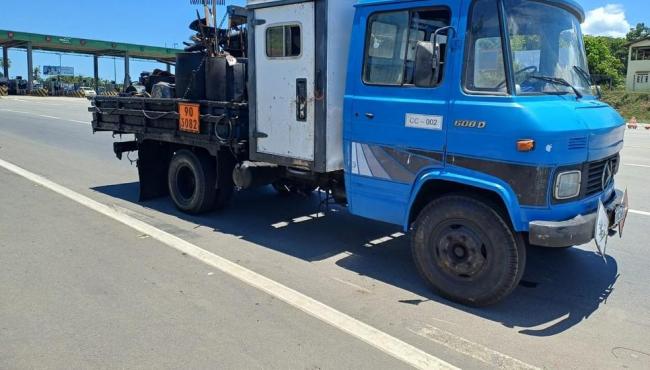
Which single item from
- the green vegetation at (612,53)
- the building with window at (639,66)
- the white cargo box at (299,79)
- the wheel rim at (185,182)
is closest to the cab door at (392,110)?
the white cargo box at (299,79)

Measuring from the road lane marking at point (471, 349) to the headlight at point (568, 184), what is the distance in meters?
1.28

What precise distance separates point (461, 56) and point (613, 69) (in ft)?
266

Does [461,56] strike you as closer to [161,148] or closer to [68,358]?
[68,358]

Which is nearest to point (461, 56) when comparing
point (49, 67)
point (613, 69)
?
point (613, 69)

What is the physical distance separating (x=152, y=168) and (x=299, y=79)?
3.74m

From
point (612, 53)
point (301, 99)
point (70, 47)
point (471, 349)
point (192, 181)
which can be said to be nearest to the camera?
point (471, 349)

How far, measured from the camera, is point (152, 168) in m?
8.30

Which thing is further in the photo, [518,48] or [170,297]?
[170,297]

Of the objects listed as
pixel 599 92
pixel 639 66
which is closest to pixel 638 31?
pixel 639 66

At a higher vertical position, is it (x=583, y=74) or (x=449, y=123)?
(x=583, y=74)

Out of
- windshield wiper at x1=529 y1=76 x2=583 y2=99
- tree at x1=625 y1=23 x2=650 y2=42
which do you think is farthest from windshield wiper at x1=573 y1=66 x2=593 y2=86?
tree at x1=625 y1=23 x2=650 y2=42

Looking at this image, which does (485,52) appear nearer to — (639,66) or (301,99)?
(301,99)

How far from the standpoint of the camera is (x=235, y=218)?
23.9 feet

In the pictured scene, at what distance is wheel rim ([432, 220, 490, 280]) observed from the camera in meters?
4.32
